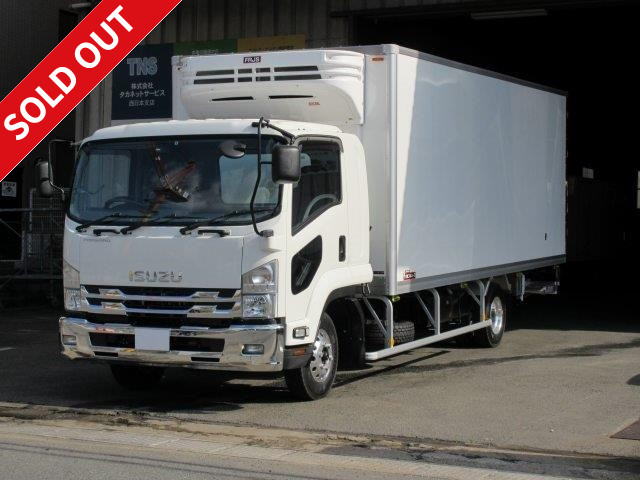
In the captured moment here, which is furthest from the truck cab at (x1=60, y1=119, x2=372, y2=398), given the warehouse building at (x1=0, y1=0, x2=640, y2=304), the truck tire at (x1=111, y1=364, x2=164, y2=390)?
the warehouse building at (x1=0, y1=0, x2=640, y2=304)

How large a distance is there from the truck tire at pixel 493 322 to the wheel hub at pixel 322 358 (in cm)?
423

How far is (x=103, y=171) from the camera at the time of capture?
10148mm

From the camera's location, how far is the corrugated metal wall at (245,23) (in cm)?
1981

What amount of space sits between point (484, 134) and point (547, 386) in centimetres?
351

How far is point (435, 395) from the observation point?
10836mm

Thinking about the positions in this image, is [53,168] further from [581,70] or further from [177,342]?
[581,70]

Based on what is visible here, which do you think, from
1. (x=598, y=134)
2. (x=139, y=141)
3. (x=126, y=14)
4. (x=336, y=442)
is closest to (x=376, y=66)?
(x=139, y=141)

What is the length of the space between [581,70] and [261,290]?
72.6ft

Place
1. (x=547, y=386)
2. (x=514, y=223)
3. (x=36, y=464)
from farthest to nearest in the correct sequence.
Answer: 1. (x=514, y=223)
2. (x=547, y=386)
3. (x=36, y=464)

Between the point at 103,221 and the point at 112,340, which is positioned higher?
the point at 103,221

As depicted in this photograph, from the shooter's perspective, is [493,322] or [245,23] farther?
[245,23]

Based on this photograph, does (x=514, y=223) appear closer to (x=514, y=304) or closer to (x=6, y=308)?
(x=514, y=304)

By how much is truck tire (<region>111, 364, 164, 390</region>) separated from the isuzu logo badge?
1.74 meters

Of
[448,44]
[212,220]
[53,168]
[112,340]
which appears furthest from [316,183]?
[448,44]
